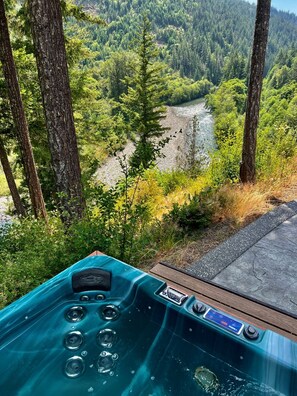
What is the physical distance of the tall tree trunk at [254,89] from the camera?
367 cm

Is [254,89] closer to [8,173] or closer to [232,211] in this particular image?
[232,211]

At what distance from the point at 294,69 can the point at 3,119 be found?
58.7 m

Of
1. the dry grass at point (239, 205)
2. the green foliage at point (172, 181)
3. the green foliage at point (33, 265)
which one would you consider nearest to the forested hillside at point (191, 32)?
the green foliage at point (172, 181)

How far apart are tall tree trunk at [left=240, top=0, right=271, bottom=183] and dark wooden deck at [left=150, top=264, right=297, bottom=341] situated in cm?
268

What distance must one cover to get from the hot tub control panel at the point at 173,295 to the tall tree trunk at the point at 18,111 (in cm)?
410

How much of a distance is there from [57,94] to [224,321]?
2.54m

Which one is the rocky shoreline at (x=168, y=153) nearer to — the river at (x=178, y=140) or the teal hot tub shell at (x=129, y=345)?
the river at (x=178, y=140)

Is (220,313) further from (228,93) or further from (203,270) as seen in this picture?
(228,93)

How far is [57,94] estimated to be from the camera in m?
2.98

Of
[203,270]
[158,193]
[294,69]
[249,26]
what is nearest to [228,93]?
[294,69]

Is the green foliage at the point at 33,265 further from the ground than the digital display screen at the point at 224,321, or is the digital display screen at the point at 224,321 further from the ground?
the digital display screen at the point at 224,321

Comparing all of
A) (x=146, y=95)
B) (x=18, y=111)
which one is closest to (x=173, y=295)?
(x=18, y=111)

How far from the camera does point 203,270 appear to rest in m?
2.63

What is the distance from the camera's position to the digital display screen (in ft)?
4.97
